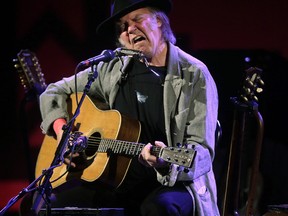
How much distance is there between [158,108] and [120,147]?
0.41m

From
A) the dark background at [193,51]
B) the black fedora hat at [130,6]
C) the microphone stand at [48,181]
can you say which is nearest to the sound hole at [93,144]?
the microphone stand at [48,181]

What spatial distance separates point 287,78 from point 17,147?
303cm

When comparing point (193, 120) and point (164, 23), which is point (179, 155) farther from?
point (164, 23)

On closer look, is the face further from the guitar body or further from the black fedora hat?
the guitar body

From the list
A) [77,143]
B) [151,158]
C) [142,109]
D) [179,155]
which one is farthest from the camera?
[142,109]

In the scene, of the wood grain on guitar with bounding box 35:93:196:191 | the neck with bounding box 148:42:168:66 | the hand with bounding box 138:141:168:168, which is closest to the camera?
the hand with bounding box 138:141:168:168

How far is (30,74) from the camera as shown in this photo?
15.0 ft

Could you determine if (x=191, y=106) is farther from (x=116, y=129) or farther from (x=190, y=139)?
(x=116, y=129)

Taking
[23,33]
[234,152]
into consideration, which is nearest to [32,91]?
[23,33]

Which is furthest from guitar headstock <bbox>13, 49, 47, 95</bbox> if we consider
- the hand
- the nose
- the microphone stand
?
the hand

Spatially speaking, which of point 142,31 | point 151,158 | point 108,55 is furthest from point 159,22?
point 151,158

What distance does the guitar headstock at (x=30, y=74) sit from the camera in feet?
14.9

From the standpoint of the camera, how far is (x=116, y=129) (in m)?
3.06

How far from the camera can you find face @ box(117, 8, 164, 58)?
314 cm
